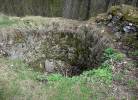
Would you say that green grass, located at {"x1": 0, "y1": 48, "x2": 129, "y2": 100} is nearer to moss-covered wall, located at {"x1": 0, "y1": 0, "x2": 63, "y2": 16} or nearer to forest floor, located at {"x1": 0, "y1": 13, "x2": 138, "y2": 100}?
forest floor, located at {"x1": 0, "y1": 13, "x2": 138, "y2": 100}

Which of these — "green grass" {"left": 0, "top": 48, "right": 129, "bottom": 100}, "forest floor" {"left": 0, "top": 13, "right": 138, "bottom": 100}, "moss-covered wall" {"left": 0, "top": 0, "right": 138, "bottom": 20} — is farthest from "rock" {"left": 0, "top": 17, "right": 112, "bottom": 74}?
"moss-covered wall" {"left": 0, "top": 0, "right": 138, "bottom": 20}

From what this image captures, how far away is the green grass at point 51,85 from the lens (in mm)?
7613

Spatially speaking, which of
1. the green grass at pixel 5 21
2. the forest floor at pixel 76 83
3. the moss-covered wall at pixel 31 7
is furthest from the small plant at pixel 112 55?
the moss-covered wall at pixel 31 7

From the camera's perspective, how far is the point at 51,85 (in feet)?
26.8

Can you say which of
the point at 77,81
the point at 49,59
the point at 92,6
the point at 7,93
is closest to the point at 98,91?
the point at 77,81

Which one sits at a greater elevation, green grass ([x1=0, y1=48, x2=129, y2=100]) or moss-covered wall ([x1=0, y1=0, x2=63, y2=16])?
moss-covered wall ([x1=0, y1=0, x2=63, y2=16])

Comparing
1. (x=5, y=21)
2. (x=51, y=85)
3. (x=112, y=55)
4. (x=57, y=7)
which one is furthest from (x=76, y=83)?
(x=57, y=7)

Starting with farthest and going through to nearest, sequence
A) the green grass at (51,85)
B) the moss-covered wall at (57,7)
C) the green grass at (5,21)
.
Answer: the moss-covered wall at (57,7), the green grass at (5,21), the green grass at (51,85)

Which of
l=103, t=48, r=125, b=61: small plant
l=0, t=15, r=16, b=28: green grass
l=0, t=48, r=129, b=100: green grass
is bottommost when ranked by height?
A: l=0, t=48, r=129, b=100: green grass

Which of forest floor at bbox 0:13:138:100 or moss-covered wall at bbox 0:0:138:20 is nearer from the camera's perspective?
forest floor at bbox 0:13:138:100

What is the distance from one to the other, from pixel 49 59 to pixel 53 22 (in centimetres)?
152

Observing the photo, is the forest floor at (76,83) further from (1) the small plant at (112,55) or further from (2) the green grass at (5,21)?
(2) the green grass at (5,21)

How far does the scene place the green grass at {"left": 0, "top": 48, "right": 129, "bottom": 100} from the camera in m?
7.61

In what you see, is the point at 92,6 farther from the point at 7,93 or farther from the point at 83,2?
the point at 7,93
